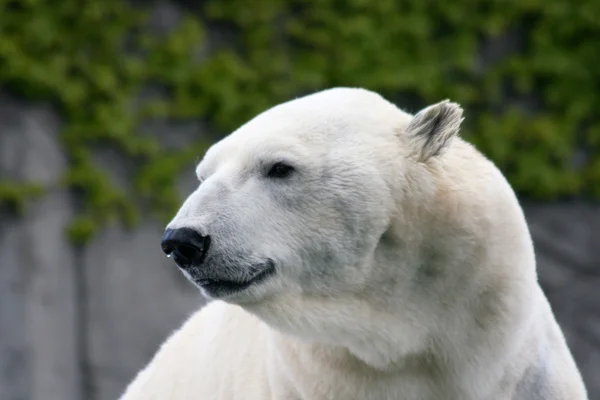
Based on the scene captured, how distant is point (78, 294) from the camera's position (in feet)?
19.4

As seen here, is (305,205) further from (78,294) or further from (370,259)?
(78,294)


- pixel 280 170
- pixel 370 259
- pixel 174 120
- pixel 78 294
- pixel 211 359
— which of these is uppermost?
pixel 280 170

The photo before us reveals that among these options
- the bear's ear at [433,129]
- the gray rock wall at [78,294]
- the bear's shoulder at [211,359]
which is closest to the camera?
the bear's ear at [433,129]

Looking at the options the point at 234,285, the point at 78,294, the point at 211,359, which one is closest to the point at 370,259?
the point at 234,285

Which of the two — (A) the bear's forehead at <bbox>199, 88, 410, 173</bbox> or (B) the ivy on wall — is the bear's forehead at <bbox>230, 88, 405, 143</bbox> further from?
(B) the ivy on wall

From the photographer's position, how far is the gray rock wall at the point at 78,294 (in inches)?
221

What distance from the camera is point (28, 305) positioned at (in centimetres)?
561

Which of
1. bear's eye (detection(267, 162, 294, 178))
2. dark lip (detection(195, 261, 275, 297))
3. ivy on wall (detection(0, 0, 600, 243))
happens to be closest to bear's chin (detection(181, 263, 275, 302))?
dark lip (detection(195, 261, 275, 297))

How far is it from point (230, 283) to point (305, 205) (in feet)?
Result: 0.82

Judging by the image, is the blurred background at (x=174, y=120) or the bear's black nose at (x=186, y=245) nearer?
the bear's black nose at (x=186, y=245)

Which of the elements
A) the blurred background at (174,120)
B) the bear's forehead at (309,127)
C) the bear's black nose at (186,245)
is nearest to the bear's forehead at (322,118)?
the bear's forehead at (309,127)

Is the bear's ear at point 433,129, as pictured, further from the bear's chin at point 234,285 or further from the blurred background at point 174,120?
the blurred background at point 174,120

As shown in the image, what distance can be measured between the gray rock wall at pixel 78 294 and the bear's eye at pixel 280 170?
346cm

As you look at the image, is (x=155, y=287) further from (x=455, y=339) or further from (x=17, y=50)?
(x=455, y=339)
